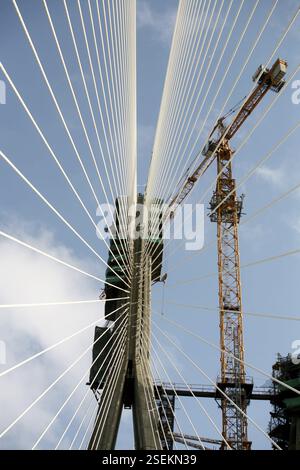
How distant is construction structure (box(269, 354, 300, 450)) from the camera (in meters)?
22.9

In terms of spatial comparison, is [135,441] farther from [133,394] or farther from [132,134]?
[132,134]

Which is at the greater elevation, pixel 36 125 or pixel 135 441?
pixel 36 125

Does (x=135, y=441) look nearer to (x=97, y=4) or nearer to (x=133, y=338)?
(x=133, y=338)

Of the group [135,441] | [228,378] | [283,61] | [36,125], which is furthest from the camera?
[283,61]

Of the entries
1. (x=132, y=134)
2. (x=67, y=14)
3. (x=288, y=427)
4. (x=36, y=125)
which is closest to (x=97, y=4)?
(x=67, y=14)

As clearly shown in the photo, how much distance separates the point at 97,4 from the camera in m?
4.67

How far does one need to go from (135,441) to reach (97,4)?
13.0 ft

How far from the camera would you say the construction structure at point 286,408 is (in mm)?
22938

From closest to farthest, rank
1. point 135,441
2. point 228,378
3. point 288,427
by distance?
point 135,441 → point 288,427 → point 228,378

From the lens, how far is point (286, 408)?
2456 centimetres

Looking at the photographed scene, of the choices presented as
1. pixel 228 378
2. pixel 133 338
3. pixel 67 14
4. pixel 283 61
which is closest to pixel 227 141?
pixel 283 61

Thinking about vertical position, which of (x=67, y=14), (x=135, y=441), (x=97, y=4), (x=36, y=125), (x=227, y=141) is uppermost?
(x=227, y=141)
